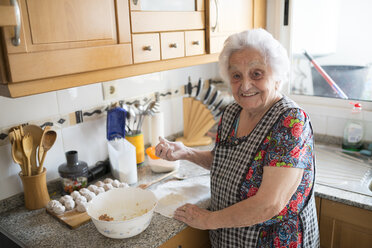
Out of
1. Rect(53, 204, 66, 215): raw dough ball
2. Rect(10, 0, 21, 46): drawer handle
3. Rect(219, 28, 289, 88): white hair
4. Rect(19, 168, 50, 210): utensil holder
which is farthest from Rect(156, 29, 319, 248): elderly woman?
Rect(10, 0, 21, 46): drawer handle

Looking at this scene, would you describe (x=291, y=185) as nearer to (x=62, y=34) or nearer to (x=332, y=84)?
(x=62, y=34)

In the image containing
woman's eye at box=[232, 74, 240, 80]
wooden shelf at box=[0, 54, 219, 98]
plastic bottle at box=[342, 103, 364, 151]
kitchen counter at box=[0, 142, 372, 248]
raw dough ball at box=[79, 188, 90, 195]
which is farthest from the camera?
plastic bottle at box=[342, 103, 364, 151]

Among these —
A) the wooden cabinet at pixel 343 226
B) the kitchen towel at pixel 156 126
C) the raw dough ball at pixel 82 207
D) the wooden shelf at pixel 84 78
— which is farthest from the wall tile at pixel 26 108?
the wooden cabinet at pixel 343 226

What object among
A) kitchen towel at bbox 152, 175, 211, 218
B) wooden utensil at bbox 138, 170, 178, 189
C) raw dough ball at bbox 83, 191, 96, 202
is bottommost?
kitchen towel at bbox 152, 175, 211, 218

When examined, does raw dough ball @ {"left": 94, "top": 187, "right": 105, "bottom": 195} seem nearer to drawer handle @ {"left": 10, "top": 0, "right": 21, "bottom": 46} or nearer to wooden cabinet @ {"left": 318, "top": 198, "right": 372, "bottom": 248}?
drawer handle @ {"left": 10, "top": 0, "right": 21, "bottom": 46}

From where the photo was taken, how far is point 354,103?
1827 mm

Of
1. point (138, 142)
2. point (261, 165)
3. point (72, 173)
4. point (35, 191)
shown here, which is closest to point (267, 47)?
point (261, 165)

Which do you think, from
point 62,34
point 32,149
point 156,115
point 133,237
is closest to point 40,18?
point 62,34

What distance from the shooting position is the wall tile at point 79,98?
1454mm

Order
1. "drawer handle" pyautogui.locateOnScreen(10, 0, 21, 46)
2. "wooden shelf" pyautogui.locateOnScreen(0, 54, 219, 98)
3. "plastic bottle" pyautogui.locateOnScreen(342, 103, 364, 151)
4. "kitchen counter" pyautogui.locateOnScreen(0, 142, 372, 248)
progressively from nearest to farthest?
"drawer handle" pyautogui.locateOnScreen(10, 0, 21, 46) → "wooden shelf" pyautogui.locateOnScreen(0, 54, 219, 98) → "kitchen counter" pyautogui.locateOnScreen(0, 142, 372, 248) → "plastic bottle" pyautogui.locateOnScreen(342, 103, 364, 151)

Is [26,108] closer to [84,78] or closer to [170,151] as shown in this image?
[84,78]

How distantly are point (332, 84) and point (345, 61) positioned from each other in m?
0.15

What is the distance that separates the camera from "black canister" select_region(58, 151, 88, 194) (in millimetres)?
1388

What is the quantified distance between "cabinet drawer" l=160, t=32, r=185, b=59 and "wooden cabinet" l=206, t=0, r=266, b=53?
19 centimetres
